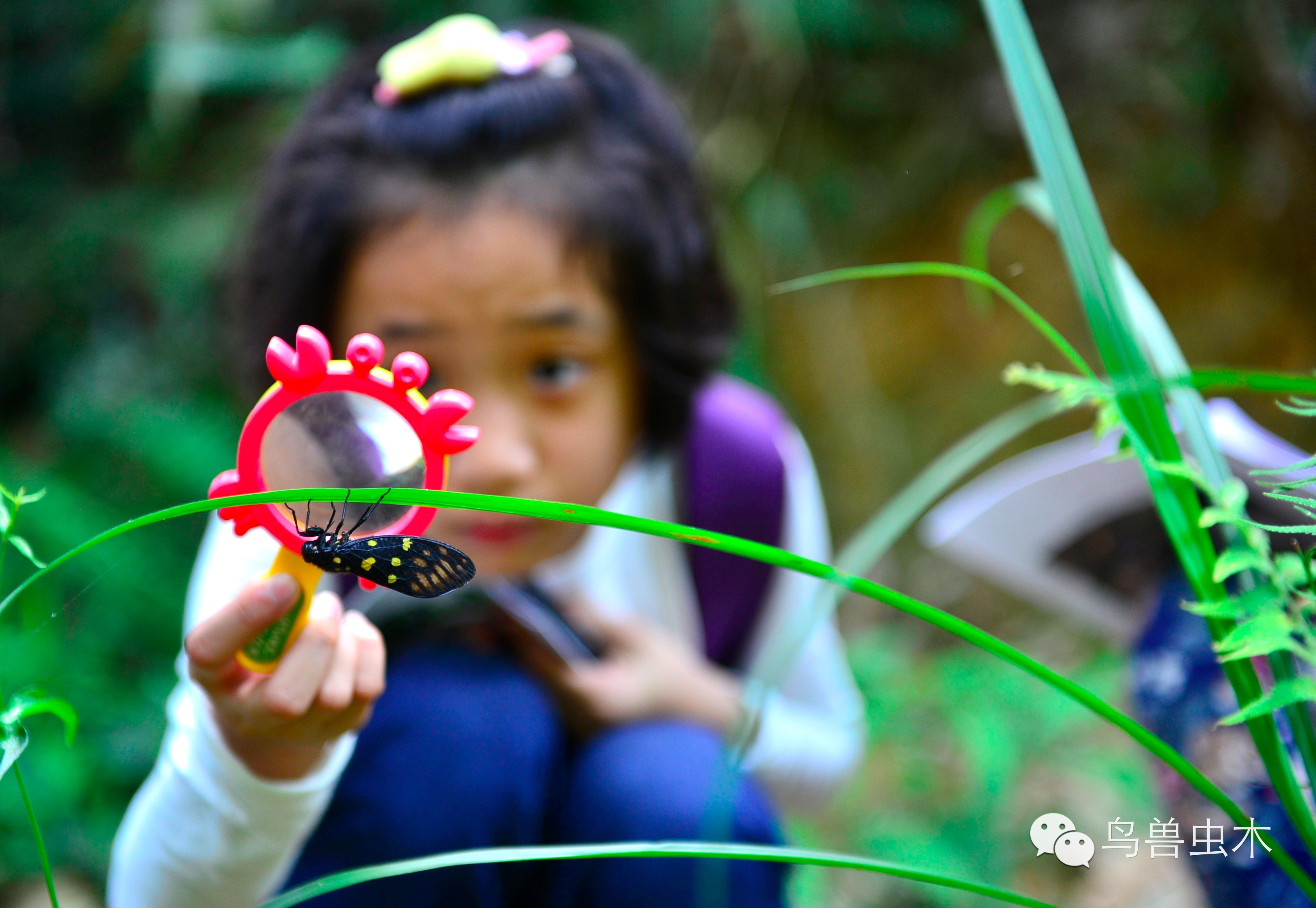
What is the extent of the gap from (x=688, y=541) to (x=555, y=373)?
1.12 ft

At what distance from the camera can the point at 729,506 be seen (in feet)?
2.77

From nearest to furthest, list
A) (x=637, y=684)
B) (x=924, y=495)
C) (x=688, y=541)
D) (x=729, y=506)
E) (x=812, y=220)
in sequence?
1. (x=688, y=541)
2. (x=924, y=495)
3. (x=637, y=684)
4. (x=729, y=506)
5. (x=812, y=220)

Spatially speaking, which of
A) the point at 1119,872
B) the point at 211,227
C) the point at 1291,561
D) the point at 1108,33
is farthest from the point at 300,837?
the point at 1108,33

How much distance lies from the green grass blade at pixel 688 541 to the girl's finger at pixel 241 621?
43 millimetres

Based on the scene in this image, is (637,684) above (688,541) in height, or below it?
below

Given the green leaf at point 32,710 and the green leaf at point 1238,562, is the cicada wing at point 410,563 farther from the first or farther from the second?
the green leaf at point 1238,562

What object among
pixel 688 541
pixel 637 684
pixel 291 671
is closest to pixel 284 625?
pixel 291 671

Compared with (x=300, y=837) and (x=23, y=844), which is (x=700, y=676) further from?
(x=23, y=844)

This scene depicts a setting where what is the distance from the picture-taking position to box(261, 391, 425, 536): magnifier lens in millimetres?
330

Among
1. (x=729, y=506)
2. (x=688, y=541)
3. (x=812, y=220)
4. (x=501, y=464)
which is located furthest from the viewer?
(x=812, y=220)

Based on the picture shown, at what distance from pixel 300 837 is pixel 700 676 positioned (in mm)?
375

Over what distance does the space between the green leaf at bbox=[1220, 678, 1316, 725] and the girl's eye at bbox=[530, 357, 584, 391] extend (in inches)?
16.4

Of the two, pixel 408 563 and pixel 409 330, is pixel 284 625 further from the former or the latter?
pixel 409 330

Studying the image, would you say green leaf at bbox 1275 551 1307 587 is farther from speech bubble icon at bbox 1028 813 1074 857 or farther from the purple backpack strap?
the purple backpack strap
